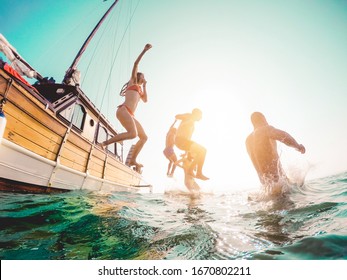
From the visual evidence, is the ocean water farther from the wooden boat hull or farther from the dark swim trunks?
the dark swim trunks

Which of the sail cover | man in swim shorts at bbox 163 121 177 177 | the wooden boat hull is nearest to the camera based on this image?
the wooden boat hull

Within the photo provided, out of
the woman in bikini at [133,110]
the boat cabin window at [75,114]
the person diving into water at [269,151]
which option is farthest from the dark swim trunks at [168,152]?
the person diving into water at [269,151]

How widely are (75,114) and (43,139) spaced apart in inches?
112

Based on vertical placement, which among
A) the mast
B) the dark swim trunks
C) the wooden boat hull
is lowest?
the wooden boat hull

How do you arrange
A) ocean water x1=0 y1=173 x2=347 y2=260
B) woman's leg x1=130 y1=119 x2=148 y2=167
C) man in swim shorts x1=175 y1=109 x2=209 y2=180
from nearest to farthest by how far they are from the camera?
ocean water x1=0 y1=173 x2=347 y2=260 < woman's leg x1=130 y1=119 x2=148 y2=167 < man in swim shorts x1=175 y1=109 x2=209 y2=180

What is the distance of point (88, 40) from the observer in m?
10.4

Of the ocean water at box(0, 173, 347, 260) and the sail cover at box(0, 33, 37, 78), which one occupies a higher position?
the sail cover at box(0, 33, 37, 78)

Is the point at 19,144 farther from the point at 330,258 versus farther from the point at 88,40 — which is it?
the point at 88,40

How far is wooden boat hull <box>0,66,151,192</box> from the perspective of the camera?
349 cm

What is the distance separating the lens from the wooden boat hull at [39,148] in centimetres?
349

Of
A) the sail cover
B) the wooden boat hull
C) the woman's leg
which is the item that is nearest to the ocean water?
the wooden boat hull

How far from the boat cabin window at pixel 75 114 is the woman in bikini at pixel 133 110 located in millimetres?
2158

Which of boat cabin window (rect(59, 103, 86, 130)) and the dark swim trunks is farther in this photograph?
the dark swim trunks

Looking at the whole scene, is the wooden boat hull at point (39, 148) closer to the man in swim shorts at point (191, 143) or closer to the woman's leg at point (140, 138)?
the woman's leg at point (140, 138)
